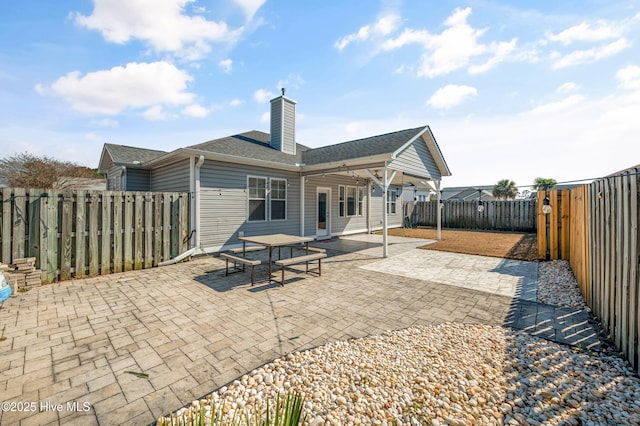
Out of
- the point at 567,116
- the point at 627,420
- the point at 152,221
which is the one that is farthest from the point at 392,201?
the point at 627,420

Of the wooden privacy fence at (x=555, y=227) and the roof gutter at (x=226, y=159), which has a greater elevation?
the roof gutter at (x=226, y=159)

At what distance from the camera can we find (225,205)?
27.2ft

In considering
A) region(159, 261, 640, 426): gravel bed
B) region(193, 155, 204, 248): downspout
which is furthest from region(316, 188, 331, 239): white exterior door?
region(159, 261, 640, 426): gravel bed

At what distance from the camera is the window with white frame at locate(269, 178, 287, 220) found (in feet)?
31.8

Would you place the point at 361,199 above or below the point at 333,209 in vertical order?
above

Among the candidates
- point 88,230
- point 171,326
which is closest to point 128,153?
point 88,230

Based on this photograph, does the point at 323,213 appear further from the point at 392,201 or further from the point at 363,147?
the point at 392,201

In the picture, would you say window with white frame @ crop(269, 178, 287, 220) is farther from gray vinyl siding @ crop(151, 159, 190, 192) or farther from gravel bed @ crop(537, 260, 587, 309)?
gravel bed @ crop(537, 260, 587, 309)

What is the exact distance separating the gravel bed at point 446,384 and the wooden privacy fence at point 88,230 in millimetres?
5689

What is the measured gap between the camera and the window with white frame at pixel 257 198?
9.00 metres

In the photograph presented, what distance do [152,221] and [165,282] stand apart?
82.9 inches

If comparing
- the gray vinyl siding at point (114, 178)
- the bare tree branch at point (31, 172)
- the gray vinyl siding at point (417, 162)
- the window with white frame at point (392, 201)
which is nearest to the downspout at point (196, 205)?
the gray vinyl siding at point (114, 178)

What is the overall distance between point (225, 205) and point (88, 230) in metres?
3.43

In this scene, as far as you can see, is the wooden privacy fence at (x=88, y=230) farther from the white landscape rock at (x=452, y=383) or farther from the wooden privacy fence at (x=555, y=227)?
the wooden privacy fence at (x=555, y=227)
